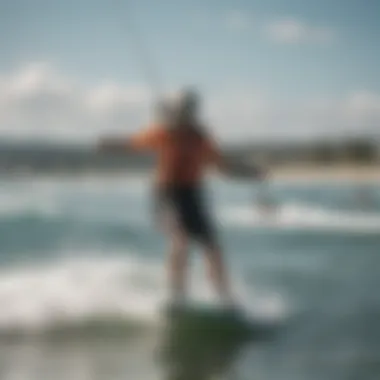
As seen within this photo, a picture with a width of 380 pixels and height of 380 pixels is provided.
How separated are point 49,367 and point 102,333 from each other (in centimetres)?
13

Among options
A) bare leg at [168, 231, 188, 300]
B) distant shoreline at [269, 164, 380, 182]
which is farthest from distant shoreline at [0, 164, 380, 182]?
bare leg at [168, 231, 188, 300]

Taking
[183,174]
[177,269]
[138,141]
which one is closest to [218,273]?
[177,269]

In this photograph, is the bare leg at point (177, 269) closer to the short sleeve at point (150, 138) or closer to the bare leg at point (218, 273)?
the bare leg at point (218, 273)

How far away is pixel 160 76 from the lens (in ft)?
5.75

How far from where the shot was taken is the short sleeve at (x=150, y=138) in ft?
5.70

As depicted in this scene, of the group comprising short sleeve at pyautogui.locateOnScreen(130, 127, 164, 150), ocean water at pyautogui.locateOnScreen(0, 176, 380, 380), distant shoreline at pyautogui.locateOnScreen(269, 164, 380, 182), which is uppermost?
short sleeve at pyautogui.locateOnScreen(130, 127, 164, 150)

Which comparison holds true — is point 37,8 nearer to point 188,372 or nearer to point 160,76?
point 160,76

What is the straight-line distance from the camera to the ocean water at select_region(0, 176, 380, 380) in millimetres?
1748

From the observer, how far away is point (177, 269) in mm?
1752

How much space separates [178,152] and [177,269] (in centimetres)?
25

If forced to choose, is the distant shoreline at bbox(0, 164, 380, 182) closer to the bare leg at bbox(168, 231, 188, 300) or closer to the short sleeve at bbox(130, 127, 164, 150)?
the short sleeve at bbox(130, 127, 164, 150)

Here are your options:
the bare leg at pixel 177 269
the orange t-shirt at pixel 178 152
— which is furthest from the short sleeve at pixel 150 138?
the bare leg at pixel 177 269

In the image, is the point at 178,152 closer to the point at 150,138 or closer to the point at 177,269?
the point at 150,138

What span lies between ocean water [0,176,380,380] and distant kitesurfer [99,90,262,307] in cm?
2
